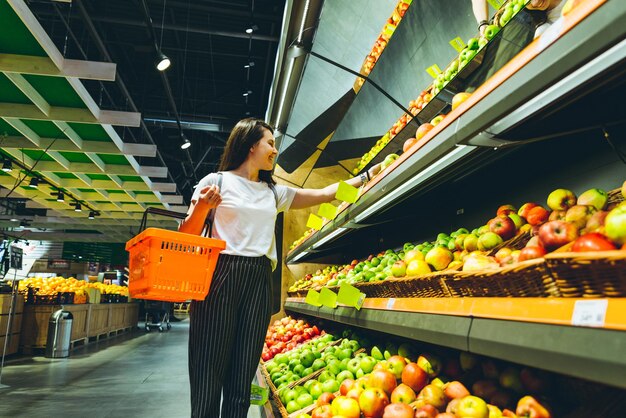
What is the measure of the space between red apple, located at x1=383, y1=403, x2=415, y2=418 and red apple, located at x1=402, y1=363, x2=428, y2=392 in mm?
222

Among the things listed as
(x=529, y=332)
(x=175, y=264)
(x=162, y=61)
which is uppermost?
(x=162, y=61)

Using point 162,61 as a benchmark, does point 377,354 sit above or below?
below

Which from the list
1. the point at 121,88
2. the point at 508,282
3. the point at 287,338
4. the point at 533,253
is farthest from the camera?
the point at 121,88

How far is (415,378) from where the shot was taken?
1777 millimetres

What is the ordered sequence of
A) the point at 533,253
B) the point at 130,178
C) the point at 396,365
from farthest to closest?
the point at 130,178 < the point at 396,365 < the point at 533,253

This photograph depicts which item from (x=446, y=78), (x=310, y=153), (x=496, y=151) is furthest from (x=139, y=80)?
(x=496, y=151)

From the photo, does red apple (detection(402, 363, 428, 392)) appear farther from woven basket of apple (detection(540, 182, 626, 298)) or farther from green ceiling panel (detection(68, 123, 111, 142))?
green ceiling panel (detection(68, 123, 111, 142))

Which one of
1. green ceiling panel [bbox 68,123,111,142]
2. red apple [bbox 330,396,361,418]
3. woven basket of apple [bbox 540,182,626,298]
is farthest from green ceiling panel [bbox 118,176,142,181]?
woven basket of apple [bbox 540,182,626,298]

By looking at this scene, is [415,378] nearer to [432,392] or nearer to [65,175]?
[432,392]

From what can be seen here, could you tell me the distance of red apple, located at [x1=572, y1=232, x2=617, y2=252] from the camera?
917 millimetres

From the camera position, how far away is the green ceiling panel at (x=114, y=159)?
368 inches

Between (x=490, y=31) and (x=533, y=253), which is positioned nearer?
(x=533, y=253)

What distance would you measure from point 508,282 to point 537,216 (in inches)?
24.2

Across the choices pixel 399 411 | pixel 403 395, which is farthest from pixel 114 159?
pixel 399 411
